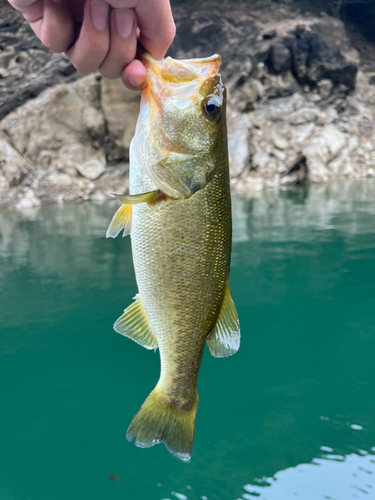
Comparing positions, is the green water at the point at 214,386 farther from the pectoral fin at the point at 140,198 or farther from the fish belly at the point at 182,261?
the pectoral fin at the point at 140,198

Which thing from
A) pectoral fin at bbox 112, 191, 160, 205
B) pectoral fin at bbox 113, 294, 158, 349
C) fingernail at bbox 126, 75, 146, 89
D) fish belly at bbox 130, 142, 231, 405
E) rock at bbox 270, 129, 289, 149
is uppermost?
rock at bbox 270, 129, 289, 149

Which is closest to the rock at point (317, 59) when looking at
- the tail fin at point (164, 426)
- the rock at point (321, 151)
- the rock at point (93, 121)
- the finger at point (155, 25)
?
the rock at point (321, 151)

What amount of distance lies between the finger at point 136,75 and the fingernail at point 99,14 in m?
0.17

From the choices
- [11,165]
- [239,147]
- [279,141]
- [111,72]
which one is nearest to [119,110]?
[11,165]

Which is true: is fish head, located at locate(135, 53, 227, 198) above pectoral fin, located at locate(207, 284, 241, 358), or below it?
above

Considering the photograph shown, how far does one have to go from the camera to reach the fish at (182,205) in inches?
60.4

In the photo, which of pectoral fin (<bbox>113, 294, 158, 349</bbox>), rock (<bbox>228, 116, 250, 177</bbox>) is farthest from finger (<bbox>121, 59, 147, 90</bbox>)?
rock (<bbox>228, 116, 250, 177</bbox>)

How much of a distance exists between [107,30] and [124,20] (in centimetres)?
9

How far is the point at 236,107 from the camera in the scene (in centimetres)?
1986

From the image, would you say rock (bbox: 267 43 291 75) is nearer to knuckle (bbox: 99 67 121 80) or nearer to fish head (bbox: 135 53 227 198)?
knuckle (bbox: 99 67 121 80)

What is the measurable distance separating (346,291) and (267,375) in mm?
2604

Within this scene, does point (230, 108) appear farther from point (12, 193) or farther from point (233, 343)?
point (233, 343)

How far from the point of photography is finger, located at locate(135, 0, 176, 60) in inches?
61.7

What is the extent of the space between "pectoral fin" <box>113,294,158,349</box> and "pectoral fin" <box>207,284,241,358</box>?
25 cm
